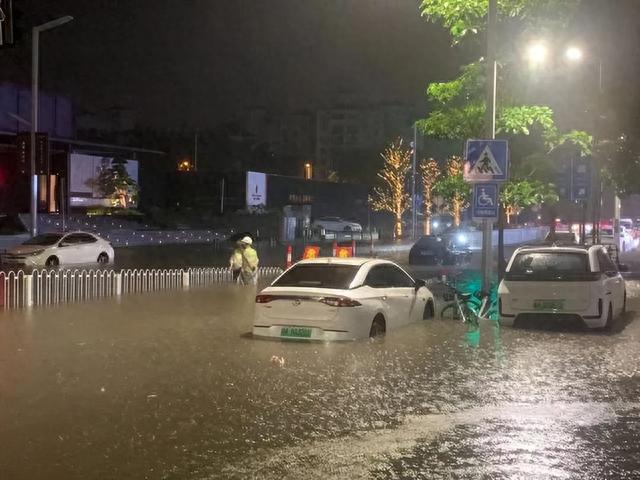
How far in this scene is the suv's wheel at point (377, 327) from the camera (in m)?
12.1

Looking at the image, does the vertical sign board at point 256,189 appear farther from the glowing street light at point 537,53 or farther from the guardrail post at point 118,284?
the glowing street light at point 537,53

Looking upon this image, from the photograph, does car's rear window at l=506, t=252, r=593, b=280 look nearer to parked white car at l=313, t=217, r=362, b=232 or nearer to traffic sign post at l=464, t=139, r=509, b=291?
traffic sign post at l=464, t=139, r=509, b=291

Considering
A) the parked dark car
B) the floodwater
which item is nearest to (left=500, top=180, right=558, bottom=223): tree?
the floodwater

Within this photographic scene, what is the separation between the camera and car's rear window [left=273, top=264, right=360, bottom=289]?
12.0 metres

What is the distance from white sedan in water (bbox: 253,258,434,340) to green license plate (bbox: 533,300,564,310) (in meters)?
2.30

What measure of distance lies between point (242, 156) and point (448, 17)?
235 feet

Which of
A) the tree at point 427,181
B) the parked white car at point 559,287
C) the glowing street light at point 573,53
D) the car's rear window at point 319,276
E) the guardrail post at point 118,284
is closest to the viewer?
the car's rear window at point 319,276

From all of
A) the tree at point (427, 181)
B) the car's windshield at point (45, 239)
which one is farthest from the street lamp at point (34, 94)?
the tree at point (427, 181)

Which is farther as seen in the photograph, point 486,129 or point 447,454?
point 486,129

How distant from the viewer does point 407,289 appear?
13422 mm

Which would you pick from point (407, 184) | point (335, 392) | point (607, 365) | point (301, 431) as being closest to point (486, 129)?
point (607, 365)

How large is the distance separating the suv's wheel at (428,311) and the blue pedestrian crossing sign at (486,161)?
2546 millimetres

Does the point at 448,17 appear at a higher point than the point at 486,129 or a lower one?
higher

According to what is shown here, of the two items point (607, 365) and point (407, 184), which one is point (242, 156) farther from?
point (607, 365)
